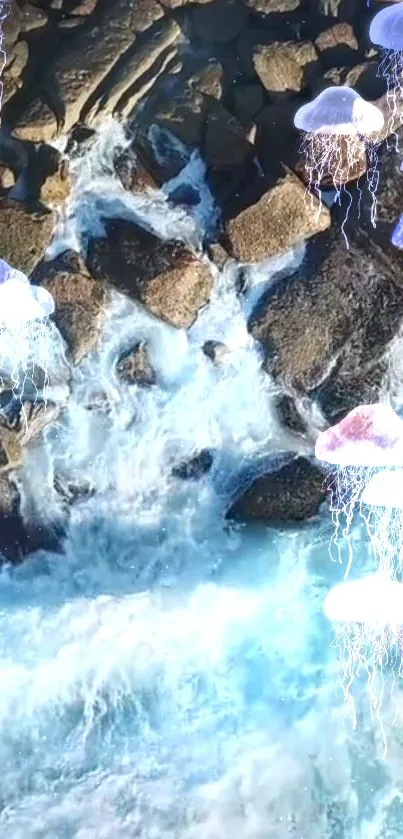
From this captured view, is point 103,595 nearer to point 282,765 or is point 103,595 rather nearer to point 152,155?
point 282,765

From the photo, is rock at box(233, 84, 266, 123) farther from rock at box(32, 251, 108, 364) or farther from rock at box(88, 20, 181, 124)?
rock at box(32, 251, 108, 364)

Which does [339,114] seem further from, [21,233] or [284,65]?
[21,233]

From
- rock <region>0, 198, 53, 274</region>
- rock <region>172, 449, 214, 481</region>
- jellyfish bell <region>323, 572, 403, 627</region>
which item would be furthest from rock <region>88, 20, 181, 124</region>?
jellyfish bell <region>323, 572, 403, 627</region>

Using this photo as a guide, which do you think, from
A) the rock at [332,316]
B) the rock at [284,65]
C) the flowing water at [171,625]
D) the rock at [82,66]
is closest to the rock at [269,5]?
the rock at [284,65]

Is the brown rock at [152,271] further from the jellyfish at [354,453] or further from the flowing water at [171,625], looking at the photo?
the jellyfish at [354,453]

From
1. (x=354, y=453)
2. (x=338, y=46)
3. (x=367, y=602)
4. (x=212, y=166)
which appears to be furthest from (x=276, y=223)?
(x=367, y=602)
